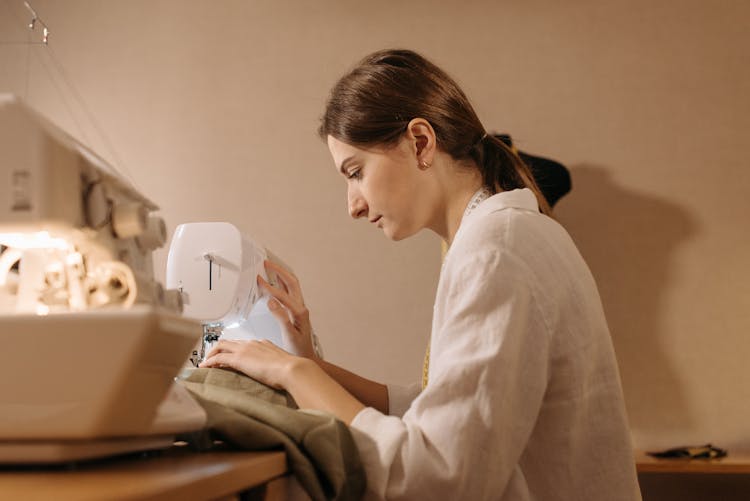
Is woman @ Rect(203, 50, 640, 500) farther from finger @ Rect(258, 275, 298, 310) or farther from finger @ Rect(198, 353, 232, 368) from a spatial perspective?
finger @ Rect(258, 275, 298, 310)

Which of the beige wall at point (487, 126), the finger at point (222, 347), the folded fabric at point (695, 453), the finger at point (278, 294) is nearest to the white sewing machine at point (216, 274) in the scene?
the finger at point (278, 294)

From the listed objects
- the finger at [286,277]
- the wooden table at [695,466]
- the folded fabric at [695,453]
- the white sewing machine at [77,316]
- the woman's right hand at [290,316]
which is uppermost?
the white sewing machine at [77,316]

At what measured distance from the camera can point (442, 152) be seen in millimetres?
1438

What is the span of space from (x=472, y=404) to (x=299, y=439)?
0.77ft

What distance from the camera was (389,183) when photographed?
56.7 inches

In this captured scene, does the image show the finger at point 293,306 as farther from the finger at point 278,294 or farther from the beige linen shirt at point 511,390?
the beige linen shirt at point 511,390

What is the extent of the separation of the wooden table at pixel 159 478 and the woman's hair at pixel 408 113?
→ 75 centimetres

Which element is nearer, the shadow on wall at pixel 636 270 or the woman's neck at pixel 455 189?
the woman's neck at pixel 455 189

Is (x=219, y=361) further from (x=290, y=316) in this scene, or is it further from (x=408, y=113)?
(x=408, y=113)

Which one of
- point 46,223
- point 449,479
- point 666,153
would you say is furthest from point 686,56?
point 46,223

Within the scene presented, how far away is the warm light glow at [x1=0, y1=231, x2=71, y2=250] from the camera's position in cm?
79

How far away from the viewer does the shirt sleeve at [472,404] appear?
0.92 metres

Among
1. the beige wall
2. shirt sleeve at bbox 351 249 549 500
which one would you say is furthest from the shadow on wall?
shirt sleeve at bbox 351 249 549 500

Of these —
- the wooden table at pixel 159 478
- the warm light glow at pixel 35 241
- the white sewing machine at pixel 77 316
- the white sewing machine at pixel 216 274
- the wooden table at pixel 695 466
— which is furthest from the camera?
the wooden table at pixel 695 466
